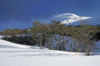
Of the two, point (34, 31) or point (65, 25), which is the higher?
point (65, 25)

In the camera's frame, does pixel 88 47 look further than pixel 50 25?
No

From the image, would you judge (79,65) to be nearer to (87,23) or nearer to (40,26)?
(87,23)

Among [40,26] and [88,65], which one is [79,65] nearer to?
[88,65]

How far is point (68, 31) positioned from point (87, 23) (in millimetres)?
6489

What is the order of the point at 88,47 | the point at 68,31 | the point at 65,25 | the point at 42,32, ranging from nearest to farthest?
the point at 88,47, the point at 42,32, the point at 68,31, the point at 65,25

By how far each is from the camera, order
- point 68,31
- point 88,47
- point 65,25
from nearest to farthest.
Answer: point 88,47, point 68,31, point 65,25

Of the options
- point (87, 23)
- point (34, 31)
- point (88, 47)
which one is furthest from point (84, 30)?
point (34, 31)

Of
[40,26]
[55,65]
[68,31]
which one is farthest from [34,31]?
[55,65]

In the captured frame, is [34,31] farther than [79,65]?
Yes

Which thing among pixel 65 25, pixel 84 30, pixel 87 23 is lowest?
pixel 84 30

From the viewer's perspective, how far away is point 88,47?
9523 millimetres

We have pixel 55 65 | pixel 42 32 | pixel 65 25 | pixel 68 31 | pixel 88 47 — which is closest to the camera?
pixel 55 65

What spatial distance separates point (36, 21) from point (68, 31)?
20.9ft

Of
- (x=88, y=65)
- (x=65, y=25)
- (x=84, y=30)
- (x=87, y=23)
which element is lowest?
(x=88, y=65)
